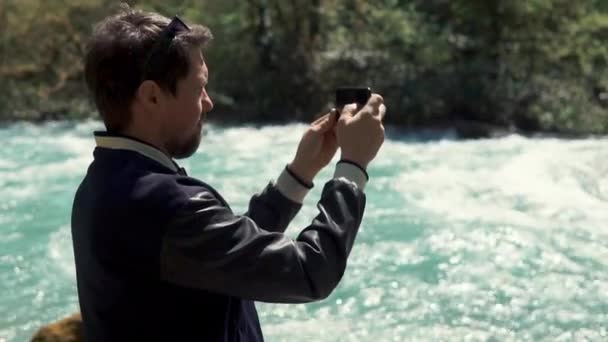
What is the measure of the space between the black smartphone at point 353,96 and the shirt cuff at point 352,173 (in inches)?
6.6

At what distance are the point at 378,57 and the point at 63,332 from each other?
11.7 meters

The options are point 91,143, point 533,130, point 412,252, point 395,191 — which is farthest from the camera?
point 533,130

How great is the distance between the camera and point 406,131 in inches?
547

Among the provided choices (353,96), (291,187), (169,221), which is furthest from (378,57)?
(169,221)

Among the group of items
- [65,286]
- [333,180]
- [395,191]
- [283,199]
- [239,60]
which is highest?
[333,180]

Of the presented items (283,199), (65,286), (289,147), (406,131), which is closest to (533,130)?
(406,131)

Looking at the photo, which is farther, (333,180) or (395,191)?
(395,191)

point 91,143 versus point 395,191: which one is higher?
point 395,191

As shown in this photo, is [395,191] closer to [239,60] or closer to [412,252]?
[412,252]

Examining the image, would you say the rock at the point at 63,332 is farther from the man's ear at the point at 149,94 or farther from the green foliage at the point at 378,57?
the green foliage at the point at 378,57

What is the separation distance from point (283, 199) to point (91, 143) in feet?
37.1

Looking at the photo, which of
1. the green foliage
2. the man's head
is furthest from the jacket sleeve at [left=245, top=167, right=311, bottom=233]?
the green foliage

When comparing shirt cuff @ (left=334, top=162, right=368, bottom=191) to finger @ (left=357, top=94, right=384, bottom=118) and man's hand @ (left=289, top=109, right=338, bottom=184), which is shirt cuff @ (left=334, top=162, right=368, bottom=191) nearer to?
finger @ (left=357, top=94, right=384, bottom=118)

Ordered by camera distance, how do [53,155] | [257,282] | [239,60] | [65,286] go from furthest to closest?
[239,60], [53,155], [65,286], [257,282]
